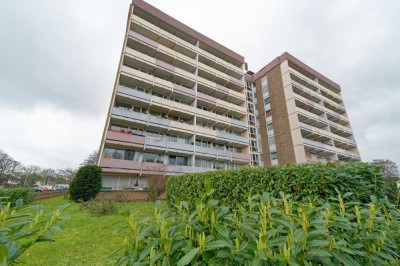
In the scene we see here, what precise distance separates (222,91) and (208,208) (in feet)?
92.0

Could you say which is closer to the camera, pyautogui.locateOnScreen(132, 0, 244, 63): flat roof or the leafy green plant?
the leafy green plant

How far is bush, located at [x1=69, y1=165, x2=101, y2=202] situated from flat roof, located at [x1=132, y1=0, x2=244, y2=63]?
20.8 metres

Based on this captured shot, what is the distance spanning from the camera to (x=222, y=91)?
92.8 feet

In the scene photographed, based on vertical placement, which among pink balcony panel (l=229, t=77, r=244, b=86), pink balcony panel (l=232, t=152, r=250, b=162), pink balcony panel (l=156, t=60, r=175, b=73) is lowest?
pink balcony panel (l=232, t=152, r=250, b=162)

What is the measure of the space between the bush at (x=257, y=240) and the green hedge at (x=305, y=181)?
460 mm

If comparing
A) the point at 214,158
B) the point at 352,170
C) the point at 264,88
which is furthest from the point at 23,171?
the point at 352,170

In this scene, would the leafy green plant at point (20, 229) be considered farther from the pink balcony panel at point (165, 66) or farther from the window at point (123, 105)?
the pink balcony panel at point (165, 66)

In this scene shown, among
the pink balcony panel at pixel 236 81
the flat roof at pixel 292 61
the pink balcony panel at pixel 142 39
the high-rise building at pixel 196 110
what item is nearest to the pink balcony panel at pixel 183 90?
the high-rise building at pixel 196 110

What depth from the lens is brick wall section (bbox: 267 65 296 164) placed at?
27831 millimetres

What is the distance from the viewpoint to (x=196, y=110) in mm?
24656

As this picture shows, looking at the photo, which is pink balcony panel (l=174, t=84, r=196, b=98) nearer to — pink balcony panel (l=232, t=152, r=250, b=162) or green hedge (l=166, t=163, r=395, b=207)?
pink balcony panel (l=232, t=152, r=250, b=162)

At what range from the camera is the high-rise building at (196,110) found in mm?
20188

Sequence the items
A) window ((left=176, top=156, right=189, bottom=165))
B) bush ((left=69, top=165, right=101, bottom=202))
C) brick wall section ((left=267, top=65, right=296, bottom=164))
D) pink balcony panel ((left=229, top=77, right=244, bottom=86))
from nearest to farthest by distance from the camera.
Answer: bush ((left=69, top=165, right=101, bottom=202)) → window ((left=176, top=156, right=189, bottom=165)) → brick wall section ((left=267, top=65, right=296, bottom=164)) → pink balcony panel ((left=229, top=77, right=244, bottom=86))

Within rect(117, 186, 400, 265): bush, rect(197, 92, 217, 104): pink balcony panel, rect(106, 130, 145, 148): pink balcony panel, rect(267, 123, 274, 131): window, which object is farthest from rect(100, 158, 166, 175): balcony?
rect(267, 123, 274, 131): window
